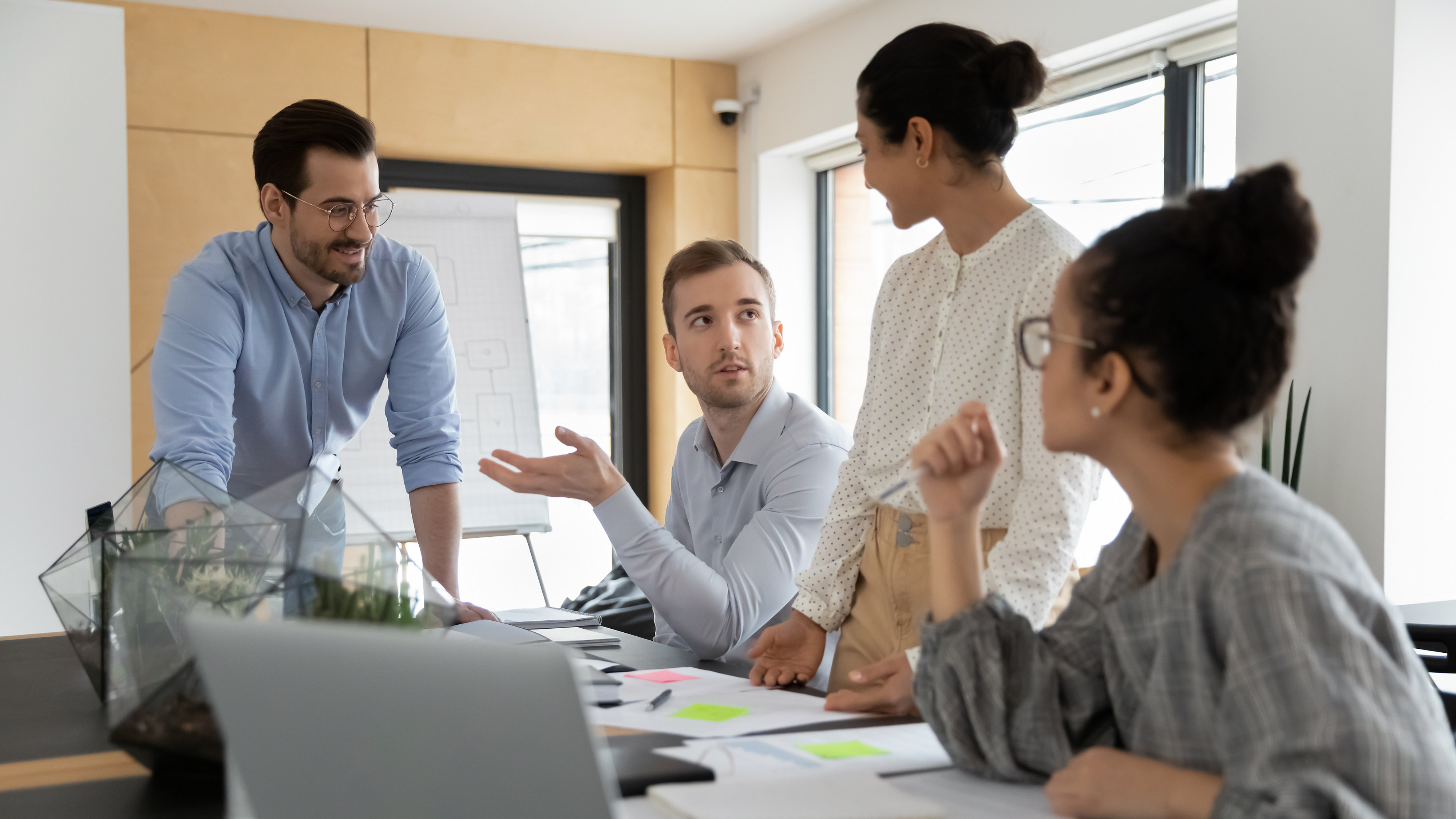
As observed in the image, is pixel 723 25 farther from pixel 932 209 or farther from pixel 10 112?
pixel 932 209

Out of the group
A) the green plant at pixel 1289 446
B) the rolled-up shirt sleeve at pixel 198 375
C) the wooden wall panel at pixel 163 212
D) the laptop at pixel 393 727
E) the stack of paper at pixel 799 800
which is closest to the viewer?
the laptop at pixel 393 727

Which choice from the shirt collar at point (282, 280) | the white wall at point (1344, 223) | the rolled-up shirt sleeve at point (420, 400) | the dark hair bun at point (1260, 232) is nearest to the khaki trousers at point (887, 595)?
the dark hair bun at point (1260, 232)

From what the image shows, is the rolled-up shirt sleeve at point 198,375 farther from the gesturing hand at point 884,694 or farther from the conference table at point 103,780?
the gesturing hand at point 884,694

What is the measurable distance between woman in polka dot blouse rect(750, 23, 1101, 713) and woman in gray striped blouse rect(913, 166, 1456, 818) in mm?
240

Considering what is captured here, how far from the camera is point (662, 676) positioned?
1.52 m

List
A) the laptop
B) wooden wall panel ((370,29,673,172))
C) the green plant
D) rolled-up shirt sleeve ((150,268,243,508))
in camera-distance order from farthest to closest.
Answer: wooden wall panel ((370,29,673,172)) → the green plant → rolled-up shirt sleeve ((150,268,243,508)) → the laptop

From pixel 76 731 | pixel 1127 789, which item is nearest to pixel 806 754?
pixel 1127 789

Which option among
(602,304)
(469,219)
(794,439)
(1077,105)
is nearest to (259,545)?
(794,439)

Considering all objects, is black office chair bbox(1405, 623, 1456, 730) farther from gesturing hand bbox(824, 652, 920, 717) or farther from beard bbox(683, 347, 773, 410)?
beard bbox(683, 347, 773, 410)

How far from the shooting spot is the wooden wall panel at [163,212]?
4.48m

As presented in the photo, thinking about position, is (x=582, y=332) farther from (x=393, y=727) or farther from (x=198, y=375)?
(x=393, y=727)

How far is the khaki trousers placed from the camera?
156 centimetres

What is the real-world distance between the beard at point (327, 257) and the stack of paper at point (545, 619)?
795mm

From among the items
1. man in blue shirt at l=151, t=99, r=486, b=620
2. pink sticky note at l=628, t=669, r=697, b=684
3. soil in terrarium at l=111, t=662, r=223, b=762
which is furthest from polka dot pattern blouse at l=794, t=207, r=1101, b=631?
man in blue shirt at l=151, t=99, r=486, b=620
